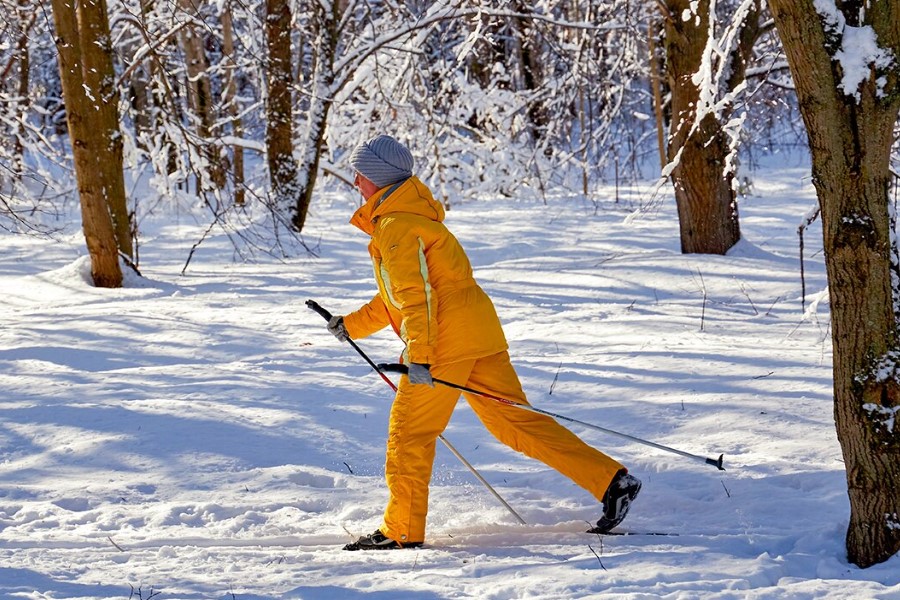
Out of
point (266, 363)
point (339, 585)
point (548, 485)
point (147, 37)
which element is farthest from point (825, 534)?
point (147, 37)

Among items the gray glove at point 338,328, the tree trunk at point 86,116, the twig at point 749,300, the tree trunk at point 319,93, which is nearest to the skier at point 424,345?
the gray glove at point 338,328

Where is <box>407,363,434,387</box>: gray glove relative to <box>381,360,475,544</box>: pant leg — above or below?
above

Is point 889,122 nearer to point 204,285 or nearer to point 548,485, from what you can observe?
point 548,485

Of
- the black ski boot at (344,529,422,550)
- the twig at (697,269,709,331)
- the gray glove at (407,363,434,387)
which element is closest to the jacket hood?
the gray glove at (407,363,434,387)

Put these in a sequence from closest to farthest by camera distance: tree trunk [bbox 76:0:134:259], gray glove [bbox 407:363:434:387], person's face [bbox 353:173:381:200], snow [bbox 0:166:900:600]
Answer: snow [bbox 0:166:900:600], gray glove [bbox 407:363:434:387], person's face [bbox 353:173:381:200], tree trunk [bbox 76:0:134:259]

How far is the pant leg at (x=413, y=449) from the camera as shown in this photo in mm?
3820

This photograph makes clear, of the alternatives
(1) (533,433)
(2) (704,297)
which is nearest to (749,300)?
(2) (704,297)

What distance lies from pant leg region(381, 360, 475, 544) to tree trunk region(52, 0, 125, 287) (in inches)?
255

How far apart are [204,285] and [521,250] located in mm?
4245

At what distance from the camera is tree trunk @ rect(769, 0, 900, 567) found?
3031 millimetres

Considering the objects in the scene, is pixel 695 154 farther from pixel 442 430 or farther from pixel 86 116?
pixel 442 430

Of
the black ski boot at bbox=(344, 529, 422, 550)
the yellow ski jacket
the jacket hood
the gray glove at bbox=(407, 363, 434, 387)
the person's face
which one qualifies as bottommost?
the black ski boot at bbox=(344, 529, 422, 550)

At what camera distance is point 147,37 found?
8516 millimetres

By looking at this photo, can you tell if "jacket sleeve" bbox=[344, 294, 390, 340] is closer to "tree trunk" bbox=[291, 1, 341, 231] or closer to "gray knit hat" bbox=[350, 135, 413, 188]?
"gray knit hat" bbox=[350, 135, 413, 188]
